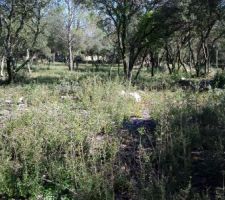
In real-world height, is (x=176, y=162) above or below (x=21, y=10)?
below

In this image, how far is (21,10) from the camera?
25016mm

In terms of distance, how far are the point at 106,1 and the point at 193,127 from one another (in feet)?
63.1

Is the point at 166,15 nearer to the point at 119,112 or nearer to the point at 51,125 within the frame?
the point at 119,112

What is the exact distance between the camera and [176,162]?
5.76 metres

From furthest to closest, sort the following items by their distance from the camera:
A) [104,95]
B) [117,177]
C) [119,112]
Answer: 1. [104,95]
2. [119,112]
3. [117,177]

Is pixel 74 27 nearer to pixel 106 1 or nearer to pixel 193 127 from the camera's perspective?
pixel 106 1

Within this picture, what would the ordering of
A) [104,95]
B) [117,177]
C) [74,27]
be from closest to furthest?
[117,177] < [104,95] < [74,27]

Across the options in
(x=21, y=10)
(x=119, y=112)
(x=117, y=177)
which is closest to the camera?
(x=117, y=177)

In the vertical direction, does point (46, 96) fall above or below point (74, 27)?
below

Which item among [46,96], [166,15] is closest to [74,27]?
[166,15]

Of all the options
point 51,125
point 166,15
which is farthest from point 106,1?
point 51,125

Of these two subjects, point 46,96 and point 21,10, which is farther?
point 21,10

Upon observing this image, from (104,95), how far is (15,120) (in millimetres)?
3958

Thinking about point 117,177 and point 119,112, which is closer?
point 117,177
